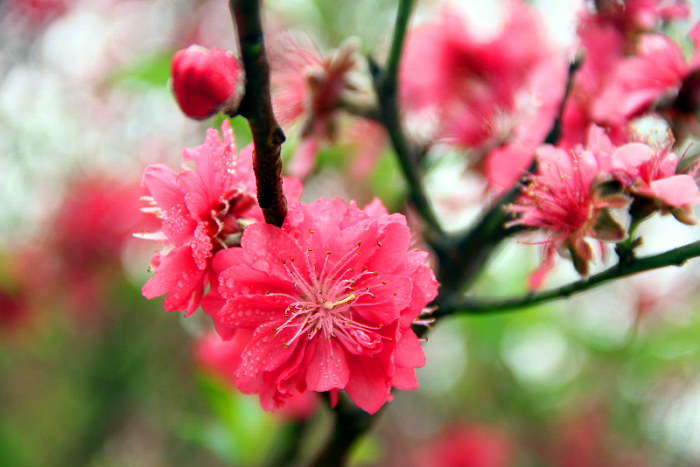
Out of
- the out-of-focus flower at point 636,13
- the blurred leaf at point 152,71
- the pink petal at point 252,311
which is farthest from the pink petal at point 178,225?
the out-of-focus flower at point 636,13

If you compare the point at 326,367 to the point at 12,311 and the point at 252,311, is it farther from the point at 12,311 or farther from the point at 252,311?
the point at 12,311

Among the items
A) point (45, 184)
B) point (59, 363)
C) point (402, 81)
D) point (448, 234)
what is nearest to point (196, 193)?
point (448, 234)

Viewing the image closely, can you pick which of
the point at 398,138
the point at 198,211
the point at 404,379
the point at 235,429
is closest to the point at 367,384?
the point at 404,379

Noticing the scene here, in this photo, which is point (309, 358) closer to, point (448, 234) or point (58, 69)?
point (448, 234)

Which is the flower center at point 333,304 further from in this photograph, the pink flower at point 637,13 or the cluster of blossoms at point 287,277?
the pink flower at point 637,13

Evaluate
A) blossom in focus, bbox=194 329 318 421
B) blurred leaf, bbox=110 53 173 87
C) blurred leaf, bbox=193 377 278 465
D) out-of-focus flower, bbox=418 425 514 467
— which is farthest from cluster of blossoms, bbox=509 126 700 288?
out-of-focus flower, bbox=418 425 514 467

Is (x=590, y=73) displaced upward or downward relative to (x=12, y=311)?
upward
